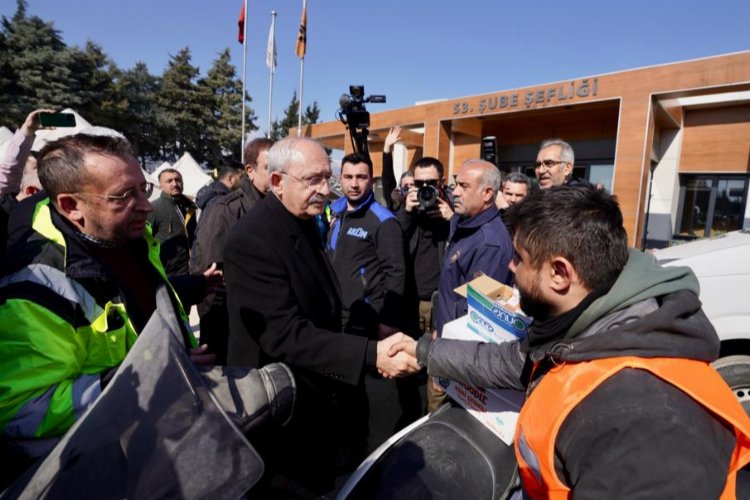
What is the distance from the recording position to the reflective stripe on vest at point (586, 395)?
1.02 m

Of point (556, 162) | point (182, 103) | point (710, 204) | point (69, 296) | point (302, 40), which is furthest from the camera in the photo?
point (182, 103)

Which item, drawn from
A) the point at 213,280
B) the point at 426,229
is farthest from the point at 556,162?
the point at 213,280

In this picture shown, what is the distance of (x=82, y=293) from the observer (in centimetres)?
144

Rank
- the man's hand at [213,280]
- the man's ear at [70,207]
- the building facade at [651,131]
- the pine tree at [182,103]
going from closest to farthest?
1. the man's ear at [70,207]
2. the man's hand at [213,280]
3. the building facade at [651,131]
4. the pine tree at [182,103]

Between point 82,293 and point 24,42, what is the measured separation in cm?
4058

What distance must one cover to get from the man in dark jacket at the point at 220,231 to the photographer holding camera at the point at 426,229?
1.45 metres

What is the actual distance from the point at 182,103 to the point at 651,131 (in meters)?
42.7

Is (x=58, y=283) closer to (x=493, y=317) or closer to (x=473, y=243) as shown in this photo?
(x=493, y=317)

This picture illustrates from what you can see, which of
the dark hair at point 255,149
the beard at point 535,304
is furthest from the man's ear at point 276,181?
the dark hair at point 255,149

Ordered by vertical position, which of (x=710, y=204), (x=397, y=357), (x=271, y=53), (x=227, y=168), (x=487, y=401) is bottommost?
(x=487, y=401)

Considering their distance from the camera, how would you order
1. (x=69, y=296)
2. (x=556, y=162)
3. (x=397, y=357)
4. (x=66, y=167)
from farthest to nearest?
(x=556, y=162) → (x=397, y=357) → (x=66, y=167) → (x=69, y=296)

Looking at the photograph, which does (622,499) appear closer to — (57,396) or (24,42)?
(57,396)

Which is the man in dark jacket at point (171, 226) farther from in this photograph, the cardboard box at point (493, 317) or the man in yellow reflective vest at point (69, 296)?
the cardboard box at point (493, 317)

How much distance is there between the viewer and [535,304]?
1411 mm
